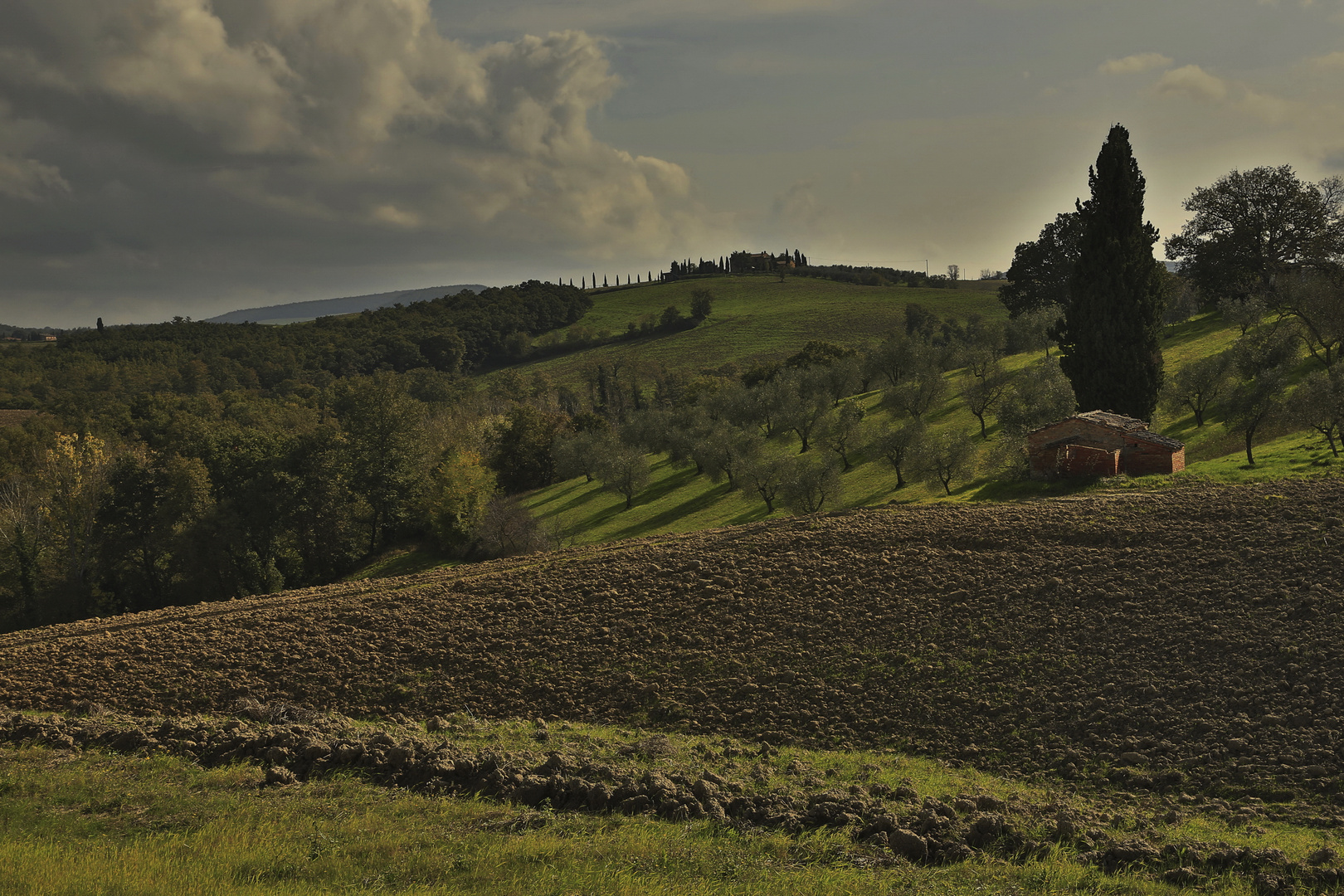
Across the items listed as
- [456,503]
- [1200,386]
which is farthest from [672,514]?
[1200,386]

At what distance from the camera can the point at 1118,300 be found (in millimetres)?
44000

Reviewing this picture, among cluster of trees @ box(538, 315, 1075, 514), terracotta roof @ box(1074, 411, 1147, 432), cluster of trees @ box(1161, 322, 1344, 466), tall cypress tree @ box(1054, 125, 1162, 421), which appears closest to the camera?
cluster of trees @ box(1161, 322, 1344, 466)

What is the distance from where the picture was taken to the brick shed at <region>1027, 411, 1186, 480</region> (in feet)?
118

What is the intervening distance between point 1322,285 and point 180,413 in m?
98.7

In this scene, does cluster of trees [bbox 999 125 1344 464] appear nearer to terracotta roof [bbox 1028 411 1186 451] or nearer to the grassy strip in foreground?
terracotta roof [bbox 1028 411 1186 451]

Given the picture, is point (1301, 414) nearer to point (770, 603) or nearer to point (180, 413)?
point (770, 603)

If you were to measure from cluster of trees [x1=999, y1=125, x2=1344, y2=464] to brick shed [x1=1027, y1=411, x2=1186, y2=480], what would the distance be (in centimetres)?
352

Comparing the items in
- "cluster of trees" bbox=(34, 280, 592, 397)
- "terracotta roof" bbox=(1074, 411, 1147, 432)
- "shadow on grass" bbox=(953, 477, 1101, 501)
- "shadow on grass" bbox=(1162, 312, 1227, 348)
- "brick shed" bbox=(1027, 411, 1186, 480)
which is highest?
"cluster of trees" bbox=(34, 280, 592, 397)

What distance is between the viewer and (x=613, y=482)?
66250 millimetres

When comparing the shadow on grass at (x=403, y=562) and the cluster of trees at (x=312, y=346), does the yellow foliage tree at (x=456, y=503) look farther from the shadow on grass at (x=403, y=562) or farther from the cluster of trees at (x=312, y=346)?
the cluster of trees at (x=312, y=346)

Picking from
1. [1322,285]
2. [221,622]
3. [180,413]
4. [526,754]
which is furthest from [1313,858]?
[180,413]

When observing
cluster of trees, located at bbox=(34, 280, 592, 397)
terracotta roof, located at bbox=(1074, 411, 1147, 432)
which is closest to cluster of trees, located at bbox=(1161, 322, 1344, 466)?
terracotta roof, located at bbox=(1074, 411, 1147, 432)

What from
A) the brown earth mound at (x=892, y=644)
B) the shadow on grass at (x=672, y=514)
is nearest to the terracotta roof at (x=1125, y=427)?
the brown earth mound at (x=892, y=644)

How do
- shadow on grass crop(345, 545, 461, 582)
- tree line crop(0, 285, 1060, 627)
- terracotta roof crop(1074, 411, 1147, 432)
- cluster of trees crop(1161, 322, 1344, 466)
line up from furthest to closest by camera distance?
shadow on grass crop(345, 545, 461, 582)
tree line crop(0, 285, 1060, 627)
terracotta roof crop(1074, 411, 1147, 432)
cluster of trees crop(1161, 322, 1344, 466)
